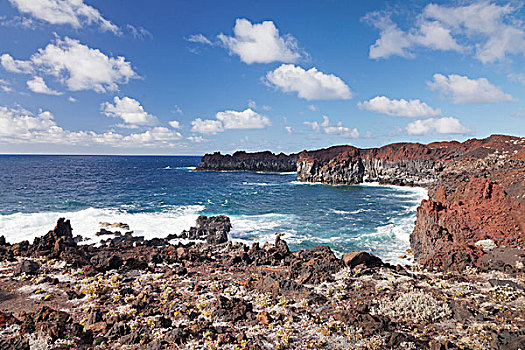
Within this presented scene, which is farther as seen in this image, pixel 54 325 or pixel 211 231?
pixel 211 231

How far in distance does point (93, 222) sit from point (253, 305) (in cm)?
2934

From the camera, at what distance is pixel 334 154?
374ft

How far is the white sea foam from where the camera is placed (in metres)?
28.6

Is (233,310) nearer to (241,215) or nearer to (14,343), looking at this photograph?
(14,343)

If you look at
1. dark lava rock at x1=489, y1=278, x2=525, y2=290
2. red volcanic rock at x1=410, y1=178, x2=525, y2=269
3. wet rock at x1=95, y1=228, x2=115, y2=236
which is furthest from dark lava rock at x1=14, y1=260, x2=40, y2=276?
dark lava rock at x1=489, y1=278, x2=525, y2=290

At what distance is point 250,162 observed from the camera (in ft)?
446

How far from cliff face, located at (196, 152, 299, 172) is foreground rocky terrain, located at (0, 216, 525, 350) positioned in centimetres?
11542

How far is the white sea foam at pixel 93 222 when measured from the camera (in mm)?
28594

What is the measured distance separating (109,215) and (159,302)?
1174 inches

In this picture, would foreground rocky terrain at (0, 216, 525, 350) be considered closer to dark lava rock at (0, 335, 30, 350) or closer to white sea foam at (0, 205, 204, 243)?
dark lava rock at (0, 335, 30, 350)

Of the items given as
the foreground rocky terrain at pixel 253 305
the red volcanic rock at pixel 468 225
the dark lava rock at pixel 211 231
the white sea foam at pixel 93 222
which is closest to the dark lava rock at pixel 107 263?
the foreground rocky terrain at pixel 253 305

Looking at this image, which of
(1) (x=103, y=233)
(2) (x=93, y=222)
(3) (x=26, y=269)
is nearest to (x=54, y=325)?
(3) (x=26, y=269)

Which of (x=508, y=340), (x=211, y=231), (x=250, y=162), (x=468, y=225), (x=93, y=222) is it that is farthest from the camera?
(x=250, y=162)

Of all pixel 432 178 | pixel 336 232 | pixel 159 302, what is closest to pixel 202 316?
pixel 159 302
